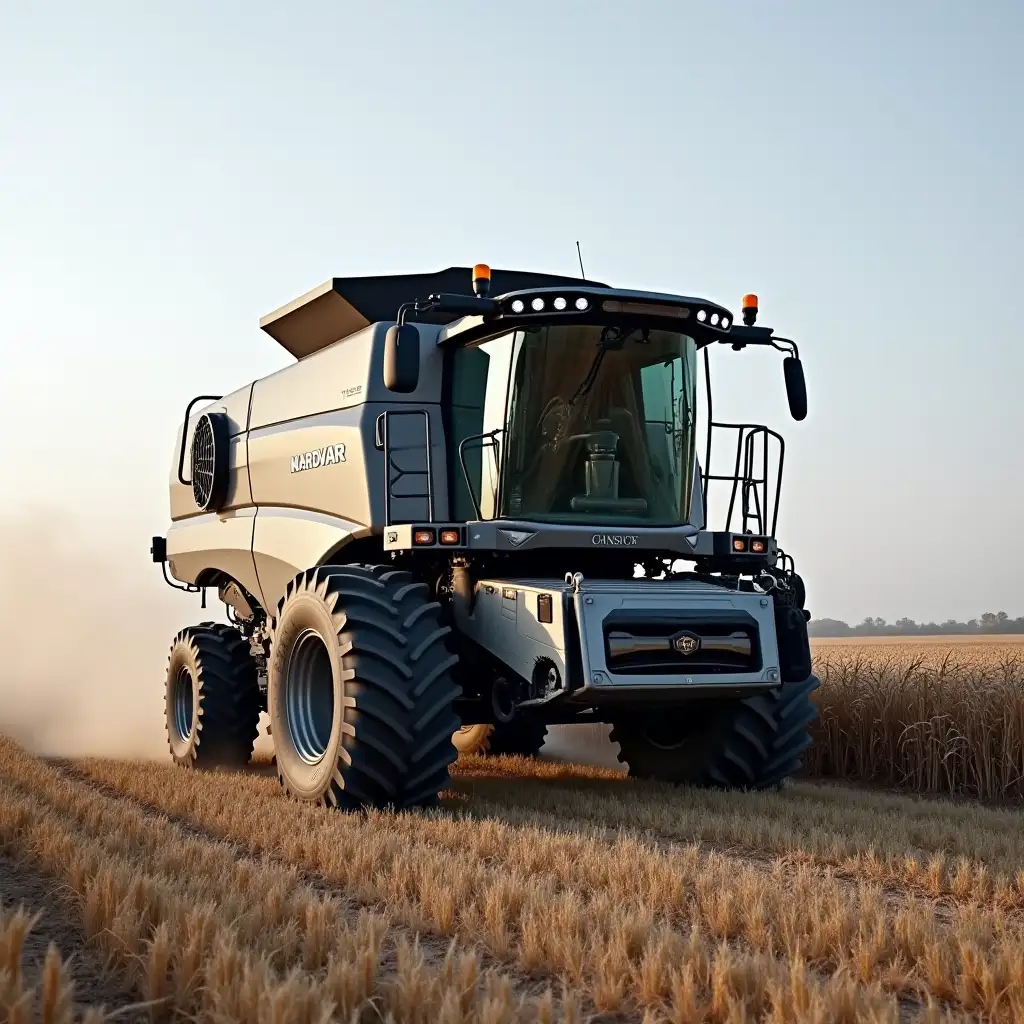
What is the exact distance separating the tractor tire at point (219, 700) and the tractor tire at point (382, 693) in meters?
2.74

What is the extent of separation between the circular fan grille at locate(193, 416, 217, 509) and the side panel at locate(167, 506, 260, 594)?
192 millimetres

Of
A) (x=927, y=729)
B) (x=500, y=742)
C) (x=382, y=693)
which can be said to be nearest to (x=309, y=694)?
(x=382, y=693)

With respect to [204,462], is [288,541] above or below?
below

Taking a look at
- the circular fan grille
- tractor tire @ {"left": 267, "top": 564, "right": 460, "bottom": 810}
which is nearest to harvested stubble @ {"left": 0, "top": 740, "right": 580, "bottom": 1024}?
tractor tire @ {"left": 267, "top": 564, "right": 460, "bottom": 810}

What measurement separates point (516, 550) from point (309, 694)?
173cm

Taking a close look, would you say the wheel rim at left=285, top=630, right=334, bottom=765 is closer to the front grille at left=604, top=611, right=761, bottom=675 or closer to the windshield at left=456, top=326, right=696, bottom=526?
the windshield at left=456, top=326, right=696, bottom=526

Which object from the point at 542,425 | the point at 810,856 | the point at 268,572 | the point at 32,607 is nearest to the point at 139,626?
the point at 32,607

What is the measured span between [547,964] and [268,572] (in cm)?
619

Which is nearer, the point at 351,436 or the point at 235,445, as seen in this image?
the point at 351,436

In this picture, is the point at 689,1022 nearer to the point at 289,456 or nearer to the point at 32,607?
the point at 289,456

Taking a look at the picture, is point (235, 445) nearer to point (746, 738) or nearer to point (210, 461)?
point (210, 461)

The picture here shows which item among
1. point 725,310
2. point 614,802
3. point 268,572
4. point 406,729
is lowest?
point 614,802

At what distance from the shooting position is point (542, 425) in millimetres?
7480

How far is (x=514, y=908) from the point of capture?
14.0ft
